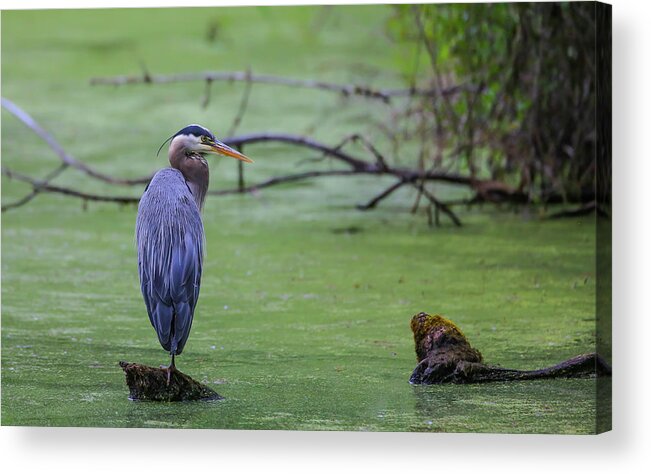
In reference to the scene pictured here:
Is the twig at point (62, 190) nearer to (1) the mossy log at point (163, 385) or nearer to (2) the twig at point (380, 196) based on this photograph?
(2) the twig at point (380, 196)

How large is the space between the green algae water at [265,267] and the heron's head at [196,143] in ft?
1.85

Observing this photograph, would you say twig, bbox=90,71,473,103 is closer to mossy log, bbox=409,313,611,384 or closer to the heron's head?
the heron's head

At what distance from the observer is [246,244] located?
222 inches

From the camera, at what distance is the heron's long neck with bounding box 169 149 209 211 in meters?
4.85

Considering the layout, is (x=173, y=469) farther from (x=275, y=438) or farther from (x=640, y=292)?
(x=640, y=292)

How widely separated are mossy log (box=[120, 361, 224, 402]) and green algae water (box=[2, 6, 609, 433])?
1.6 inches

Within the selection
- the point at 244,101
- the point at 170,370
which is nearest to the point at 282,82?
the point at 244,101

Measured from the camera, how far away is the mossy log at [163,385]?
4.83 metres

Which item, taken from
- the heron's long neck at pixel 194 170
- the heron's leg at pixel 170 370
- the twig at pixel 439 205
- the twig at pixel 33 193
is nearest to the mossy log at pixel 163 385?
the heron's leg at pixel 170 370

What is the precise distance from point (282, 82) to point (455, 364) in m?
1.51

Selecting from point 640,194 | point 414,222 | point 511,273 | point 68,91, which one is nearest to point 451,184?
point 414,222

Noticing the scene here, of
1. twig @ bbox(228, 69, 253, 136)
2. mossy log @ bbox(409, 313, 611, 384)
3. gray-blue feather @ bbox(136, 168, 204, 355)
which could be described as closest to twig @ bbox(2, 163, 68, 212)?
twig @ bbox(228, 69, 253, 136)

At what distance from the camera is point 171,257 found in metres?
4.73

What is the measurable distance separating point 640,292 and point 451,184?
52.9 inches
